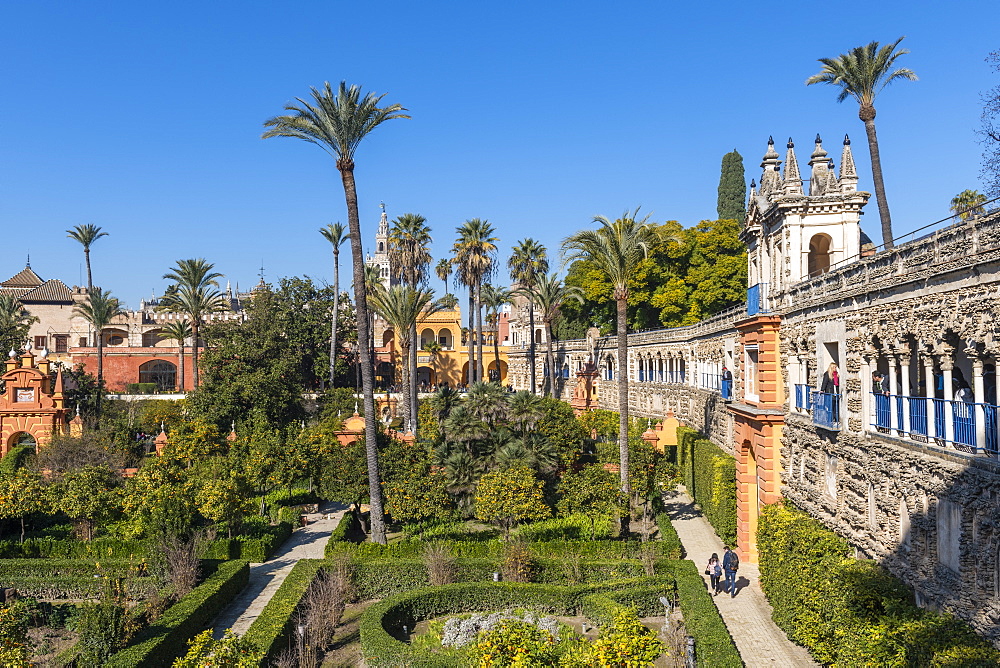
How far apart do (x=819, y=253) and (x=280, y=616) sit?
58.0 feet

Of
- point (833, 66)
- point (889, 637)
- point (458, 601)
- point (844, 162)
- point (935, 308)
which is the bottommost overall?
point (458, 601)

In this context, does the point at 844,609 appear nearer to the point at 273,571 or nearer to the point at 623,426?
the point at 623,426

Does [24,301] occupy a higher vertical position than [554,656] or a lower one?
higher

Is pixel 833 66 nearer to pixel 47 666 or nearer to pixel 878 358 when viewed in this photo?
pixel 878 358

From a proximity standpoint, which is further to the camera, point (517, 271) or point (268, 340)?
point (517, 271)

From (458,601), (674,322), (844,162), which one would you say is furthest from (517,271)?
(458,601)

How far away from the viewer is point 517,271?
187 ft

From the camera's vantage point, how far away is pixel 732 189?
56.2 metres

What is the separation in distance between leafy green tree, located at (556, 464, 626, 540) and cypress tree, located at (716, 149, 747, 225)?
37024mm

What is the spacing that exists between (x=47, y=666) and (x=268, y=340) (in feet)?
105

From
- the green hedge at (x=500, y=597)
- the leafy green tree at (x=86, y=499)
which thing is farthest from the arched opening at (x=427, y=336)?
the green hedge at (x=500, y=597)

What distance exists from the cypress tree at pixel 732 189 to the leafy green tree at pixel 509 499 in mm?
39306

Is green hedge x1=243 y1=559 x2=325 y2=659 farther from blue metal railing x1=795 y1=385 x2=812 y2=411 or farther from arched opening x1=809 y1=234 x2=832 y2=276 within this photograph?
arched opening x1=809 y1=234 x2=832 y2=276

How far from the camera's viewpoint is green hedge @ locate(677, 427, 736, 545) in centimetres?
2345
